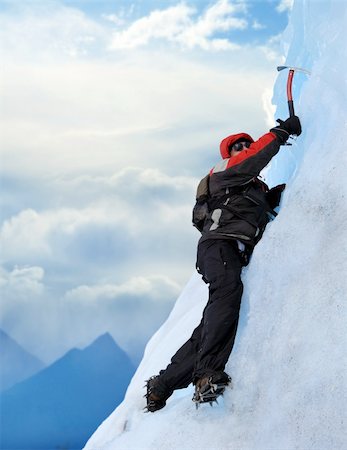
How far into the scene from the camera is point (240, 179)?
4.40m

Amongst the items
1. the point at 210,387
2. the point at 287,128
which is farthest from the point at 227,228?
the point at 210,387

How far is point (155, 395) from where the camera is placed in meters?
5.01

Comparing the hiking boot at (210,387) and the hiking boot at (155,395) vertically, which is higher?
the hiking boot at (155,395)

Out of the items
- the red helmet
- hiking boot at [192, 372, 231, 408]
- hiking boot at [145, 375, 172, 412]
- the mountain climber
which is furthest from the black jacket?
hiking boot at [145, 375, 172, 412]

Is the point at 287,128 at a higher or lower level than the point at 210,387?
higher

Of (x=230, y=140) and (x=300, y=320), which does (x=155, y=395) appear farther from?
(x=230, y=140)

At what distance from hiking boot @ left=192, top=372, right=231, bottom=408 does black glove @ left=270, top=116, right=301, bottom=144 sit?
1.65 metres

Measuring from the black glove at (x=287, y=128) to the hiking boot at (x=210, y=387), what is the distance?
5.40 ft

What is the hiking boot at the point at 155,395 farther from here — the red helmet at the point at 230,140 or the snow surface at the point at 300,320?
the red helmet at the point at 230,140

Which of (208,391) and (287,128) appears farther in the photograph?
(287,128)

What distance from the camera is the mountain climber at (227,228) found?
4195 mm

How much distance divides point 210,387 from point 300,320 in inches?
28.1

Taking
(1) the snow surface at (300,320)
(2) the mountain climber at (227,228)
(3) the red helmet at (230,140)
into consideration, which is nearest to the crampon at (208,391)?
(2) the mountain climber at (227,228)

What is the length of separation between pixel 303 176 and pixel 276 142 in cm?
30
